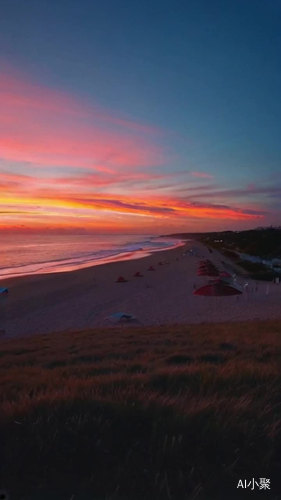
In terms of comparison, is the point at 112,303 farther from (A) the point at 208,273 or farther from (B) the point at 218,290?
(A) the point at 208,273

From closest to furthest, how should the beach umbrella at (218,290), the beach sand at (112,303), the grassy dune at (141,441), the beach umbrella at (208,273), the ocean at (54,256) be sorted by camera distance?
the grassy dune at (141,441)
the beach sand at (112,303)
the beach umbrella at (218,290)
the beach umbrella at (208,273)
the ocean at (54,256)

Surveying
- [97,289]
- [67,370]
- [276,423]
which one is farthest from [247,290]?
[276,423]

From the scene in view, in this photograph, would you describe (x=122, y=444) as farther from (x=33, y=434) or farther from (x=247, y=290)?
(x=247, y=290)

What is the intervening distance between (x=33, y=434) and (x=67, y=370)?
2.98 meters

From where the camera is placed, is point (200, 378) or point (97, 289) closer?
point (200, 378)

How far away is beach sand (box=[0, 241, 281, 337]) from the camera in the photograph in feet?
54.8

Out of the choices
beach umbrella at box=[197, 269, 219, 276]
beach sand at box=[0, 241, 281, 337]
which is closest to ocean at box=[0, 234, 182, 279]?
beach sand at box=[0, 241, 281, 337]

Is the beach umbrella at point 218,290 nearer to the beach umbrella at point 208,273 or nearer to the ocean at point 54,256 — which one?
A: the beach umbrella at point 208,273

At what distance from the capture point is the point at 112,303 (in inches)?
828

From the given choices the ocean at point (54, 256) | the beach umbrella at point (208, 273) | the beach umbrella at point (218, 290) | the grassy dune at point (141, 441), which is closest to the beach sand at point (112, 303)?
the beach umbrella at point (208, 273)

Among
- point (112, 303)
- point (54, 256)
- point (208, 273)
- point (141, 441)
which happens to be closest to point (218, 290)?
point (112, 303)

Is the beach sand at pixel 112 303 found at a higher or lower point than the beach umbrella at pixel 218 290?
lower

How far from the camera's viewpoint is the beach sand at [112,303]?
54.8ft

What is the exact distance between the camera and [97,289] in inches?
1022
